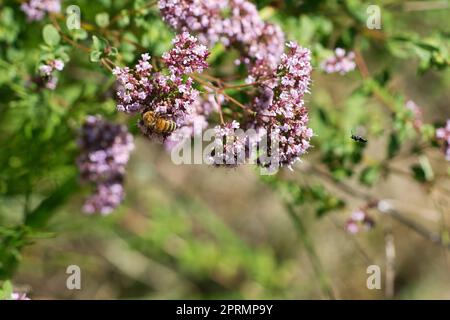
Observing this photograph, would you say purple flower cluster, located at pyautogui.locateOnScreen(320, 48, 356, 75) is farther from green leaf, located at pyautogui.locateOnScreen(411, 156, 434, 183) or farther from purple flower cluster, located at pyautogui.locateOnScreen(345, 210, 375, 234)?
purple flower cluster, located at pyautogui.locateOnScreen(345, 210, 375, 234)

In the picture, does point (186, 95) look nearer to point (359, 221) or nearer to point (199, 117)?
point (199, 117)

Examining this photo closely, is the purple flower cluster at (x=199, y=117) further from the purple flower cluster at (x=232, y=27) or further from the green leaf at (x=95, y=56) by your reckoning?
the green leaf at (x=95, y=56)

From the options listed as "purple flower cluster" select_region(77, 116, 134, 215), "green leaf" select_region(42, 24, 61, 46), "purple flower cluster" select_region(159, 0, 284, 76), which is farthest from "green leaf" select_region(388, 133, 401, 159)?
"green leaf" select_region(42, 24, 61, 46)

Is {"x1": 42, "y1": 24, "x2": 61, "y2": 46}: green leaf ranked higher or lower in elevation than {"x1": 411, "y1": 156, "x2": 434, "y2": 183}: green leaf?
higher

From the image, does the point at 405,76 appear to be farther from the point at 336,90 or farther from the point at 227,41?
the point at 227,41

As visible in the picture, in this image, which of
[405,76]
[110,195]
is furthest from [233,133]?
[405,76]

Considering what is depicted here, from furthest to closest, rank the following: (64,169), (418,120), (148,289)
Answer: (148,289) → (64,169) → (418,120)
